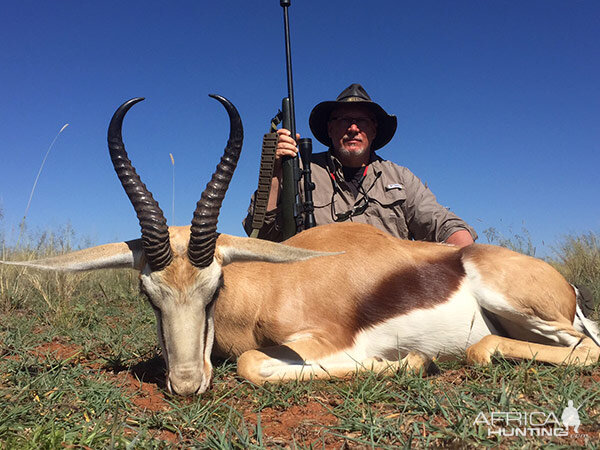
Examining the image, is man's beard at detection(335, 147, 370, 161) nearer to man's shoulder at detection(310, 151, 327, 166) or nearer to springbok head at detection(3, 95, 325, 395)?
man's shoulder at detection(310, 151, 327, 166)

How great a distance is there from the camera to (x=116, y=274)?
8.34 metres

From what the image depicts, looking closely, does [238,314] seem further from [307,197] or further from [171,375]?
[307,197]

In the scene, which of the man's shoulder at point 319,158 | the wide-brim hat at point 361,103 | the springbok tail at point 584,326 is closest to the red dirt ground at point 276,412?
the springbok tail at point 584,326

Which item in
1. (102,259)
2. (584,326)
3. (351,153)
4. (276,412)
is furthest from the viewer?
(351,153)

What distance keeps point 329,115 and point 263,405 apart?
16.4 ft

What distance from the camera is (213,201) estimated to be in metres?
3.01

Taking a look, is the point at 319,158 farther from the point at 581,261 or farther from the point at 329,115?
the point at 581,261

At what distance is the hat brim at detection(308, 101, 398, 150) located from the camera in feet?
21.3

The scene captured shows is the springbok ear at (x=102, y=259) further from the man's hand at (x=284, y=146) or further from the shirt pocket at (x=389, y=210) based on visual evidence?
the shirt pocket at (x=389, y=210)

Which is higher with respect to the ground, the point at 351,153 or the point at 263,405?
the point at 351,153

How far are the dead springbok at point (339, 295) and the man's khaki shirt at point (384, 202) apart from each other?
2.07 meters

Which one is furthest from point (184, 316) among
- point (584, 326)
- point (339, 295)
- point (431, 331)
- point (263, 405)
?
point (584, 326)

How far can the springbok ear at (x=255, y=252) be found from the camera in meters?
3.04

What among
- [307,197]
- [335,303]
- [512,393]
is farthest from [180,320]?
[307,197]
